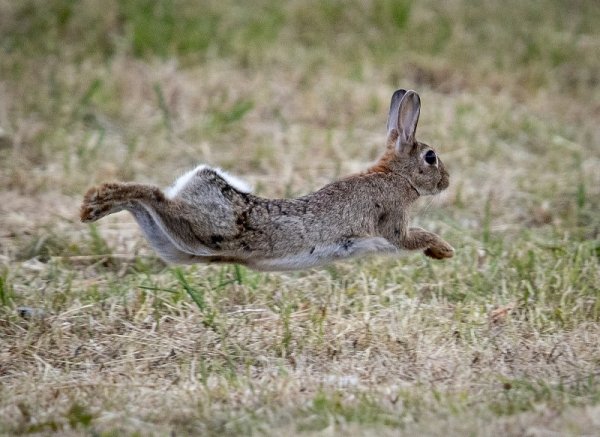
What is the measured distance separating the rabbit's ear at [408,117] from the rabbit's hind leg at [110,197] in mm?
1402

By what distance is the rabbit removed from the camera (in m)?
4.32

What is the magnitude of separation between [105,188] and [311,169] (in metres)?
2.96

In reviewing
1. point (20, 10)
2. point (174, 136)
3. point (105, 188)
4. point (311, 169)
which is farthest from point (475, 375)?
point (20, 10)

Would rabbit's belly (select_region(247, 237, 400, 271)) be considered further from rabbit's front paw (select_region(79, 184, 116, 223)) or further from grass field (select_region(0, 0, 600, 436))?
rabbit's front paw (select_region(79, 184, 116, 223))

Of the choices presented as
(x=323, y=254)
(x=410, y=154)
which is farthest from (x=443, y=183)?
(x=323, y=254)

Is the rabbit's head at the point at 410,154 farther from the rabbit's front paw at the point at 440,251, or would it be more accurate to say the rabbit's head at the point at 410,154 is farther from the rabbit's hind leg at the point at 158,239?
the rabbit's hind leg at the point at 158,239

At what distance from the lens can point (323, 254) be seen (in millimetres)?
4656

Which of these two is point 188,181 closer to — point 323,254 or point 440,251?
point 323,254

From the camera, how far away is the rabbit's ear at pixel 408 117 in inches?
203

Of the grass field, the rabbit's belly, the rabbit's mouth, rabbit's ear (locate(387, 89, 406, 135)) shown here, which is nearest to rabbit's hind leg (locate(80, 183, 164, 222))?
the rabbit's belly

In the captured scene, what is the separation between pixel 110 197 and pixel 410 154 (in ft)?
5.26

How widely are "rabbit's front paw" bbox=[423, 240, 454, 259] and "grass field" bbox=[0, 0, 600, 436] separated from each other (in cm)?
23

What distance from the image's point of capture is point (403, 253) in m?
5.02

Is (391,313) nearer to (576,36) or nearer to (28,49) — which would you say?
(28,49)
